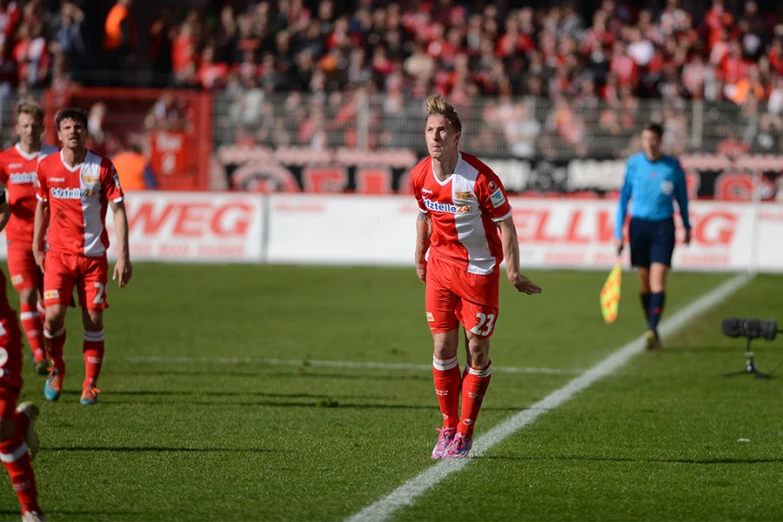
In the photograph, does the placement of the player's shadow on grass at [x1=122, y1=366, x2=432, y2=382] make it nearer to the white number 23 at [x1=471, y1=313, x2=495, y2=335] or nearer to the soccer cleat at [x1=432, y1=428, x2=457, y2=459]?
the soccer cleat at [x1=432, y1=428, x2=457, y2=459]

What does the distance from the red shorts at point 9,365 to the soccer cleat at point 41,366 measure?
5102 mm

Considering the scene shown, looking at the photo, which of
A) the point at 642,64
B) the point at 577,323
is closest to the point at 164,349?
the point at 577,323

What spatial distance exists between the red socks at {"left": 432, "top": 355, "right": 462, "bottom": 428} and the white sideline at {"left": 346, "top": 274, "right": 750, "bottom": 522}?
10.2 inches

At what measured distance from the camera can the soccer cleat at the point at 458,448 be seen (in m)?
7.04

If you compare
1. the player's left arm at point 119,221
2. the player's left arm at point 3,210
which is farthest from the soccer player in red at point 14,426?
the player's left arm at point 119,221

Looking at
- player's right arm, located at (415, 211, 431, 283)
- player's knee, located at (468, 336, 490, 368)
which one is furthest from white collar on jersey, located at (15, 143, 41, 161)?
player's knee, located at (468, 336, 490, 368)

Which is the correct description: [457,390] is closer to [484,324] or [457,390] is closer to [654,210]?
[484,324]

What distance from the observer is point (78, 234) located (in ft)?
29.4

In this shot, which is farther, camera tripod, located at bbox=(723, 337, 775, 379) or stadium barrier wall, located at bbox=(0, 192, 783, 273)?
stadium barrier wall, located at bbox=(0, 192, 783, 273)

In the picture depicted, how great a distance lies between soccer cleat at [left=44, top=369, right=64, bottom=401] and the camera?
9.08 meters

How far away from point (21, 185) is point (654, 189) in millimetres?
6333

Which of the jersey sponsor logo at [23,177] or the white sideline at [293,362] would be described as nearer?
the jersey sponsor logo at [23,177]

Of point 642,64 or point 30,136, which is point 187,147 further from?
point 30,136

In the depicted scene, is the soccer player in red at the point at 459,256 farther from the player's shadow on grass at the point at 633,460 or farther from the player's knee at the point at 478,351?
the player's shadow on grass at the point at 633,460
